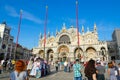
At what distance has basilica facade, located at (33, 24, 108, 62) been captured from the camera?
43906 mm

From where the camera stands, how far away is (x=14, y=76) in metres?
3.90

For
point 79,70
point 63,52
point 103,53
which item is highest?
point 63,52

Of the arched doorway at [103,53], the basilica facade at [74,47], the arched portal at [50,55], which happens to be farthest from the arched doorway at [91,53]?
the arched portal at [50,55]

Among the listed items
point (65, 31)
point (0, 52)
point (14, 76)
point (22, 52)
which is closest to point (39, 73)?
point (14, 76)

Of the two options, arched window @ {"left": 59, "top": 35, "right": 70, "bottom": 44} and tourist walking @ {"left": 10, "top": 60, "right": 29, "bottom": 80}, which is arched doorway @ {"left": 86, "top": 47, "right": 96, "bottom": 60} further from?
tourist walking @ {"left": 10, "top": 60, "right": 29, "bottom": 80}

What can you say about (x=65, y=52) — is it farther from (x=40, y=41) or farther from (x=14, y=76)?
(x=14, y=76)

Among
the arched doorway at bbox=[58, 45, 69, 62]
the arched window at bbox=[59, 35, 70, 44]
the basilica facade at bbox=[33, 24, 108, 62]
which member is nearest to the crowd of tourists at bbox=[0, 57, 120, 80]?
the basilica facade at bbox=[33, 24, 108, 62]

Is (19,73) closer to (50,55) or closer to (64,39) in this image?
(64,39)

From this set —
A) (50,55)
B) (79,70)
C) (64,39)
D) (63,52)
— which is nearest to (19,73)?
(79,70)

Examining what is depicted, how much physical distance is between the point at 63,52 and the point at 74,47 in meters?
4.18

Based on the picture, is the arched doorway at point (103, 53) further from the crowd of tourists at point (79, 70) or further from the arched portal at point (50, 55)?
the crowd of tourists at point (79, 70)

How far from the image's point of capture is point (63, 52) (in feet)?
155

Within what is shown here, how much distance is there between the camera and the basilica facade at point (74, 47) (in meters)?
43.9

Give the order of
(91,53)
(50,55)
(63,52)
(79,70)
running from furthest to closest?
(50,55), (63,52), (91,53), (79,70)
